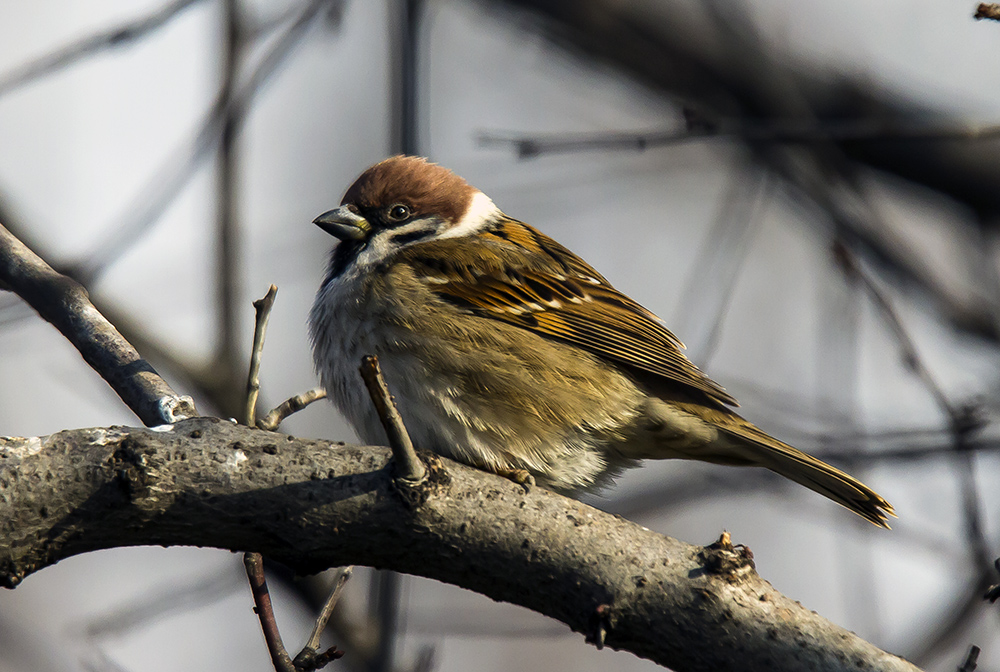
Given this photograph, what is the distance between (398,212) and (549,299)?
31.9 inches

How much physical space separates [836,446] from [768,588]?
212cm

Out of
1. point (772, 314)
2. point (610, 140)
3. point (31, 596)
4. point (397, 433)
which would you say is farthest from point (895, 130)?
point (31, 596)

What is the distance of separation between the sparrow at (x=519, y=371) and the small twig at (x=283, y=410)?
39 cm

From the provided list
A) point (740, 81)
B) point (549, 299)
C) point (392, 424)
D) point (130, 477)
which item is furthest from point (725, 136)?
point (740, 81)

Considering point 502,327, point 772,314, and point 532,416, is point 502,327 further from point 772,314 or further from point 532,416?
point 772,314

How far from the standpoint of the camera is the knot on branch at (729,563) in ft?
7.53

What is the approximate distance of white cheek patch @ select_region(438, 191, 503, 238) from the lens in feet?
14.2

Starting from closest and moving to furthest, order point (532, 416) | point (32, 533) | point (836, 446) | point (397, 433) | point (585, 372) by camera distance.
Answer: point (397, 433)
point (32, 533)
point (532, 416)
point (585, 372)
point (836, 446)

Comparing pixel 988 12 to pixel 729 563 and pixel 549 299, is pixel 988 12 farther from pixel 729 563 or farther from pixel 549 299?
pixel 549 299

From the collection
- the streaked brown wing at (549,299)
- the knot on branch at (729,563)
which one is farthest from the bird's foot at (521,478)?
the streaked brown wing at (549,299)

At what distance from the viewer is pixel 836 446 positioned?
4262mm

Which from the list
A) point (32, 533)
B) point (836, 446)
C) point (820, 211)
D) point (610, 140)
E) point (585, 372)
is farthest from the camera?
point (820, 211)

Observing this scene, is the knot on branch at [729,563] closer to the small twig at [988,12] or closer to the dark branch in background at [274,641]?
the dark branch in background at [274,641]

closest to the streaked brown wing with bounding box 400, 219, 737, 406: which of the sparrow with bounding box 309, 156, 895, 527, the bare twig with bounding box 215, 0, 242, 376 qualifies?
the sparrow with bounding box 309, 156, 895, 527
